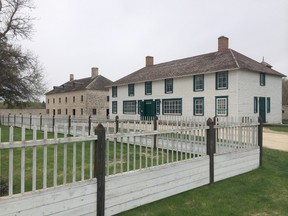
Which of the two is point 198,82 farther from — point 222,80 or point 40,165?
point 40,165

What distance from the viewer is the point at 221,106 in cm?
2298

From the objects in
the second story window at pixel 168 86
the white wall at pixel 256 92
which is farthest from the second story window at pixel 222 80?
the second story window at pixel 168 86

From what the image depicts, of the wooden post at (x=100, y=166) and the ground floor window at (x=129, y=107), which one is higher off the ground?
the ground floor window at (x=129, y=107)

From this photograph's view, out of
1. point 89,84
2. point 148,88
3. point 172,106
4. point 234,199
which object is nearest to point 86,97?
point 89,84

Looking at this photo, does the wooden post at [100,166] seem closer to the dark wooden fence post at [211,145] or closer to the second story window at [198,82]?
the dark wooden fence post at [211,145]

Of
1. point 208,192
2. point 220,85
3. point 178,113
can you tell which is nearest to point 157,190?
point 208,192

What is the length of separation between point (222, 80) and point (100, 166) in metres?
20.6

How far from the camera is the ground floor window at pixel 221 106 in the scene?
2264cm

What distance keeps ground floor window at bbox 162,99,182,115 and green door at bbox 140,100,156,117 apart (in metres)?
1.56

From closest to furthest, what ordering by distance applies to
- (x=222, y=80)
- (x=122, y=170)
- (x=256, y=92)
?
(x=122, y=170), (x=222, y=80), (x=256, y=92)

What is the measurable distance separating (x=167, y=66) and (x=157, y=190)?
26.9 metres

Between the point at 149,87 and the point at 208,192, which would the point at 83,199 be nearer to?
the point at 208,192

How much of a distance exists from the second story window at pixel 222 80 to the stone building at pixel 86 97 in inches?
1067

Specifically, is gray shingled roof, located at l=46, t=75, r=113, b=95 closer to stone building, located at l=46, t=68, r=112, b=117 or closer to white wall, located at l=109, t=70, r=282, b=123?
stone building, located at l=46, t=68, r=112, b=117
